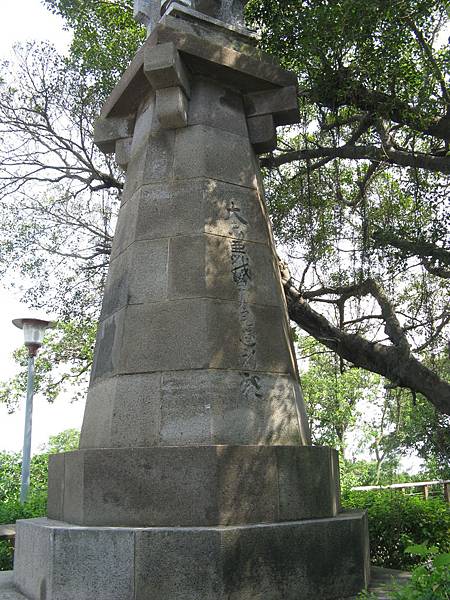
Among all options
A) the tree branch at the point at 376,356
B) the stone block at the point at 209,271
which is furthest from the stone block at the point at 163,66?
the tree branch at the point at 376,356

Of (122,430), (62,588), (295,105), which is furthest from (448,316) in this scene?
(62,588)

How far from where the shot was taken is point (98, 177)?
10.6m

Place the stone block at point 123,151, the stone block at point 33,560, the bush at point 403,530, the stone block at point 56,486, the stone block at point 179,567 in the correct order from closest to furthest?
1. the stone block at point 179,567
2. the stone block at point 33,560
3. the stone block at point 56,486
4. the stone block at point 123,151
5. the bush at point 403,530

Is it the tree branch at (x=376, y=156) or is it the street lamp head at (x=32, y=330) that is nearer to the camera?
the tree branch at (x=376, y=156)

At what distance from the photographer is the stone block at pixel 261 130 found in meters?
5.22

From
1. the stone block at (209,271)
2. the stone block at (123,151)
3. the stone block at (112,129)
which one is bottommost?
the stone block at (209,271)

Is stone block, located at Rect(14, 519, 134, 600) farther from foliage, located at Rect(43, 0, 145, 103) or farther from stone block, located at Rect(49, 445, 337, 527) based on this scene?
foliage, located at Rect(43, 0, 145, 103)

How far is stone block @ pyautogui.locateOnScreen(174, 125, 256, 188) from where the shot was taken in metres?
4.79

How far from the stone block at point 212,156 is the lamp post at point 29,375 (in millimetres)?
4962

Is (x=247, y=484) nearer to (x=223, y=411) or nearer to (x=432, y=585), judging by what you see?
(x=223, y=411)

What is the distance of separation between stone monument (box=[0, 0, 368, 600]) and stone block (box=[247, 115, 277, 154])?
13 mm

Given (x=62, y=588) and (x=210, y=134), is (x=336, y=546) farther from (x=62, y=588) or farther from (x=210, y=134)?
(x=210, y=134)

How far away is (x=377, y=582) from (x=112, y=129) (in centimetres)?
426

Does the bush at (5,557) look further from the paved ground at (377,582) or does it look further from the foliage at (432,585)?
the foliage at (432,585)
